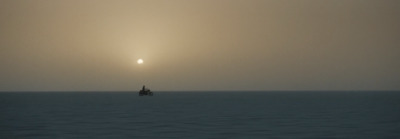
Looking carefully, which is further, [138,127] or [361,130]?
[138,127]

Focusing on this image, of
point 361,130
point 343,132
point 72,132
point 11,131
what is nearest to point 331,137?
point 343,132

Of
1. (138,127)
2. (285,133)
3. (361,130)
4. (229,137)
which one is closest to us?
(229,137)

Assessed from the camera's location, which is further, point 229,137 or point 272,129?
point 272,129

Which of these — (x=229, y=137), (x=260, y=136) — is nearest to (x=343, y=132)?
(x=260, y=136)

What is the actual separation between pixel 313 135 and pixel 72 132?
2039 cm

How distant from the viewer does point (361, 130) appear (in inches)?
2085

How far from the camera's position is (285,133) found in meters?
49.0

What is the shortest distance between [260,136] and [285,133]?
2.98 m

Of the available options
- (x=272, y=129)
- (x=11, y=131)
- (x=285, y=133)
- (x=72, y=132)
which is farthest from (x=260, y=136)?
(x=11, y=131)

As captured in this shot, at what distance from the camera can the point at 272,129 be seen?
53750mm

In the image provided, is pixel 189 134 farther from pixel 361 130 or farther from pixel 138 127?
pixel 361 130

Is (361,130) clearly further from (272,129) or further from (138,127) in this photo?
(138,127)

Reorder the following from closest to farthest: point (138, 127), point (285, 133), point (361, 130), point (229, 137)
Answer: point (229, 137)
point (285, 133)
point (361, 130)
point (138, 127)

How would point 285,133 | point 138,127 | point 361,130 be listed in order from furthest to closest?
point 138,127, point 361,130, point 285,133
